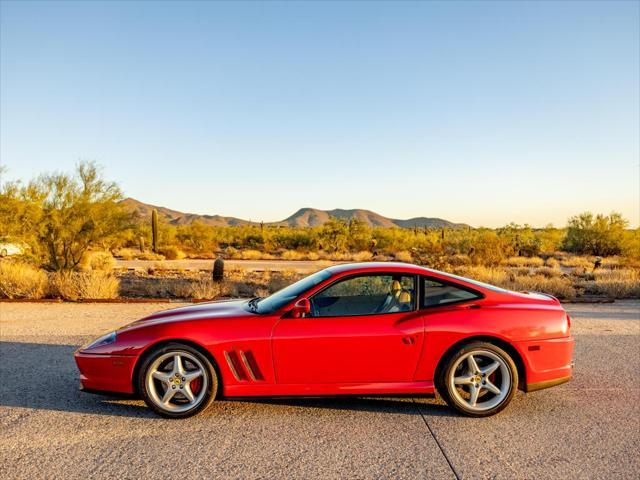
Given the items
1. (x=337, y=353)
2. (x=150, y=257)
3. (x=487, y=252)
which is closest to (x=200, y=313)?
(x=337, y=353)

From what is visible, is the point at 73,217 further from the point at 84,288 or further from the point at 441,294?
the point at 441,294

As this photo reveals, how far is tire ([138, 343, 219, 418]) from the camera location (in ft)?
14.5

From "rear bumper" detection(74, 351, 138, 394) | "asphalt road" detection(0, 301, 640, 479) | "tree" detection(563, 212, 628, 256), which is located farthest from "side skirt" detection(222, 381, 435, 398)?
"tree" detection(563, 212, 628, 256)

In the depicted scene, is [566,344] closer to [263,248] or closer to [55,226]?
[55,226]

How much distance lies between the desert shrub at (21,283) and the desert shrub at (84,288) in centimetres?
32

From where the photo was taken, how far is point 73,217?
15.7 metres

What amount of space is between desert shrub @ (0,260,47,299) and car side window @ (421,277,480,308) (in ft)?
36.1

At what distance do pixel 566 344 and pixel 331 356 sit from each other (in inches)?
88.3

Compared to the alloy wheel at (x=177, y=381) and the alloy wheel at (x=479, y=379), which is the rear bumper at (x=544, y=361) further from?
the alloy wheel at (x=177, y=381)

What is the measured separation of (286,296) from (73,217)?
1306 cm

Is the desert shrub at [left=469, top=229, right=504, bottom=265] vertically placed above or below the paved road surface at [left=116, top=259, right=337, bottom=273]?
above

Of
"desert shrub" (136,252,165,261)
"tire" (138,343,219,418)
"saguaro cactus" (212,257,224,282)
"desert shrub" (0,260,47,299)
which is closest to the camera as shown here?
"tire" (138,343,219,418)

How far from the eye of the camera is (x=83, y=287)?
12422mm

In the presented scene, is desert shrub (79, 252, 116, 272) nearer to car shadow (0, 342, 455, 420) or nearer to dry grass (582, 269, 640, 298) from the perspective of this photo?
car shadow (0, 342, 455, 420)
